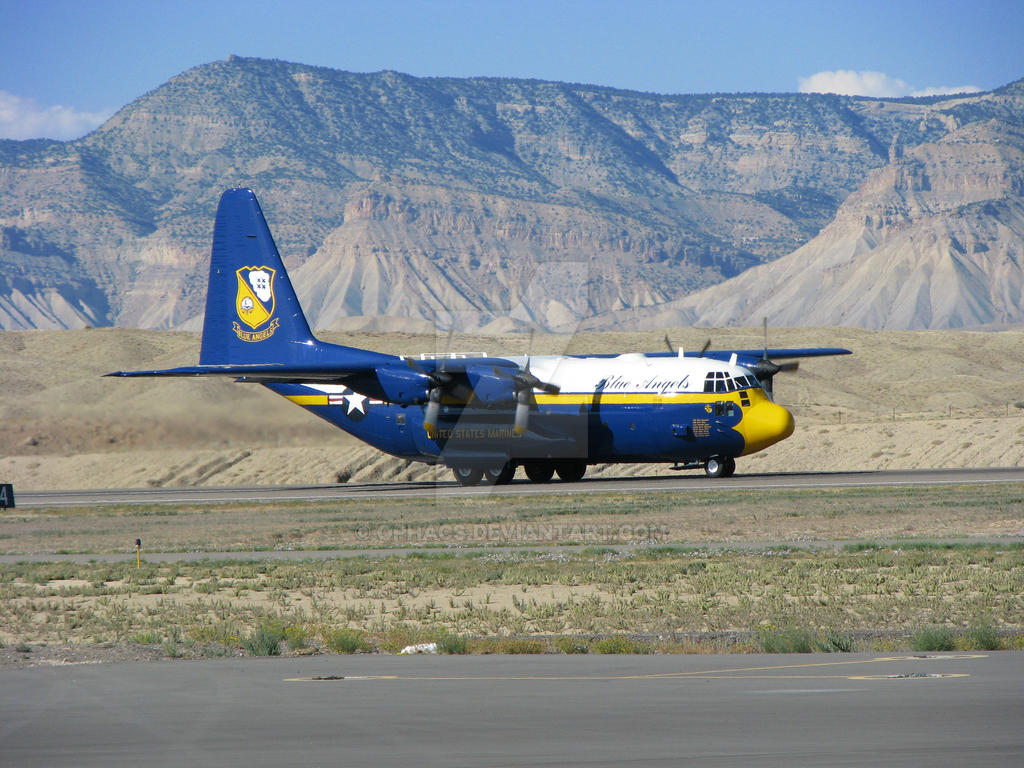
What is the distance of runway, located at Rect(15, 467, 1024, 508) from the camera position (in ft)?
141

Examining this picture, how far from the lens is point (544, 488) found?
147ft

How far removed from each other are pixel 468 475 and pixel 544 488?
320 centimetres

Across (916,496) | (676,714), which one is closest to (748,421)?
(916,496)

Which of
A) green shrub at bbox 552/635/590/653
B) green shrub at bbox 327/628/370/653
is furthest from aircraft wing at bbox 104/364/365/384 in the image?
green shrub at bbox 552/635/590/653

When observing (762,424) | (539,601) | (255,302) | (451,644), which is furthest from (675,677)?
(255,302)

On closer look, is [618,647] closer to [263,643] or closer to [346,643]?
[346,643]

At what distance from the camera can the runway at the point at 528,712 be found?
31.9ft

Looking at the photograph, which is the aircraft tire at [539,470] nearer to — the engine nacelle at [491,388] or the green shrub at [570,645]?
the engine nacelle at [491,388]

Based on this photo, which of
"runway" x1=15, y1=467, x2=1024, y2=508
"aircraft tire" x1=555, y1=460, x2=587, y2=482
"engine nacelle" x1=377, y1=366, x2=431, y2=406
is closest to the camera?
"engine nacelle" x1=377, y1=366, x2=431, y2=406

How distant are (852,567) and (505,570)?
21.8ft

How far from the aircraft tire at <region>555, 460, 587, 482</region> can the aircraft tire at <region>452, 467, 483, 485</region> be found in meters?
2.97

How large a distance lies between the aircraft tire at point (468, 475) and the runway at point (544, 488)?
1.14ft

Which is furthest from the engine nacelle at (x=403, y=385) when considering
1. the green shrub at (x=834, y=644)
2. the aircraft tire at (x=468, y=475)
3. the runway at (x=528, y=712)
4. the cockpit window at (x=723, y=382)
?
the green shrub at (x=834, y=644)

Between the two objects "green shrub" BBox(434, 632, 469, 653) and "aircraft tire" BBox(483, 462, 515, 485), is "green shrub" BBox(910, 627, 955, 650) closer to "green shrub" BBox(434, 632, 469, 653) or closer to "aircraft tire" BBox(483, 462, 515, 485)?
"green shrub" BBox(434, 632, 469, 653)
